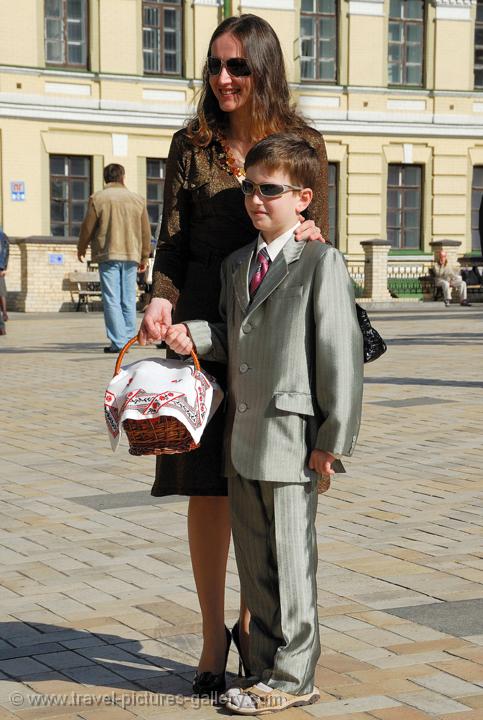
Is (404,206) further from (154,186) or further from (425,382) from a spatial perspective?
(425,382)

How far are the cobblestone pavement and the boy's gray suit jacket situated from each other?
0.71 metres

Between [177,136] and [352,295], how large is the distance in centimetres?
81

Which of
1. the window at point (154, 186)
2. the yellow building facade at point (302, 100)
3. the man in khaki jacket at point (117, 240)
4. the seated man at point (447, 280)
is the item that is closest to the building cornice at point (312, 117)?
the yellow building facade at point (302, 100)

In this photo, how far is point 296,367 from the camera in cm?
369

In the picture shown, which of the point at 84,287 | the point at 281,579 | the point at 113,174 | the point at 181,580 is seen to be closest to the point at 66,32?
the point at 84,287

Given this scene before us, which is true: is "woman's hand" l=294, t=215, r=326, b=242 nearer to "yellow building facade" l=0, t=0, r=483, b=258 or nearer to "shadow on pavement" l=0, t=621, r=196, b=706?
"shadow on pavement" l=0, t=621, r=196, b=706

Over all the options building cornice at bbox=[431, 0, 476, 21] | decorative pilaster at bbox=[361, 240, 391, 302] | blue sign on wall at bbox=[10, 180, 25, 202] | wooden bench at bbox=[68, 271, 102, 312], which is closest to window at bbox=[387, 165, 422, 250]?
decorative pilaster at bbox=[361, 240, 391, 302]

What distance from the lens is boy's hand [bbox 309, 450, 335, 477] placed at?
12.0ft

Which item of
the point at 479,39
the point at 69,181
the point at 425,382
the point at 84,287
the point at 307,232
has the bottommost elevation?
the point at 84,287

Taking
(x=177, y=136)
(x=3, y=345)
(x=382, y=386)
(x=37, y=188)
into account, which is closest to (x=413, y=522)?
(x=177, y=136)

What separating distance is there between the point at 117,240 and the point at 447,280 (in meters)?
19.2

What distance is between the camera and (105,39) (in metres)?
32.1

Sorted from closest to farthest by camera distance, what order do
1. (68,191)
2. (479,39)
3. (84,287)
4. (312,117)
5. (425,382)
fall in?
(425,382) → (84,287) → (312,117) → (68,191) → (479,39)

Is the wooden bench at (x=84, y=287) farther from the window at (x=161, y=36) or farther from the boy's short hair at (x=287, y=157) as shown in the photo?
the boy's short hair at (x=287, y=157)
